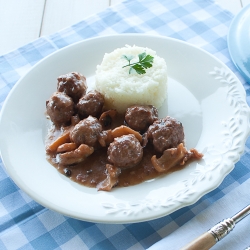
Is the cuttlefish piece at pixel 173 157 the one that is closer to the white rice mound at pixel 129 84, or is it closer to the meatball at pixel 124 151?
the meatball at pixel 124 151

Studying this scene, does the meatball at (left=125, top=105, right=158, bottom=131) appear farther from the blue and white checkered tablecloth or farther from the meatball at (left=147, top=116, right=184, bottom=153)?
the blue and white checkered tablecloth

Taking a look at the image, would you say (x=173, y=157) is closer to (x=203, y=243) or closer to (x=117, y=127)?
(x=117, y=127)

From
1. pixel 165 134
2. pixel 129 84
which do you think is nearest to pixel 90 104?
pixel 129 84

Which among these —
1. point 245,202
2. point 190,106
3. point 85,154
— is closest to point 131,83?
point 190,106

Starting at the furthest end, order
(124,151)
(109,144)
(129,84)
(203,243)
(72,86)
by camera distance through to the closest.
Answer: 1. (129,84)
2. (72,86)
3. (109,144)
4. (124,151)
5. (203,243)

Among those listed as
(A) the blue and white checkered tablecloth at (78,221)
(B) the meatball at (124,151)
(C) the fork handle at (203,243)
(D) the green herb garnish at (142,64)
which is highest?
(D) the green herb garnish at (142,64)

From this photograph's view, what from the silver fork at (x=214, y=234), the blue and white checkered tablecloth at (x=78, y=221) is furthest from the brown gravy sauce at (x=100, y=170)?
the silver fork at (x=214, y=234)
